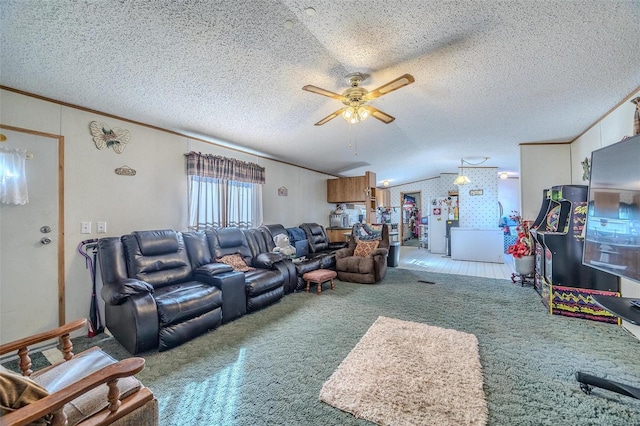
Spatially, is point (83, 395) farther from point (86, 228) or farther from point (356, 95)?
point (356, 95)

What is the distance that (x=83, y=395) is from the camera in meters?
1.13

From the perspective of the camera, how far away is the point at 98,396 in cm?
113

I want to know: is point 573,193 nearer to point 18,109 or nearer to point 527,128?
point 527,128

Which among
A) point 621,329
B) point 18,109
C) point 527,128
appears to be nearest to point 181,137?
point 18,109

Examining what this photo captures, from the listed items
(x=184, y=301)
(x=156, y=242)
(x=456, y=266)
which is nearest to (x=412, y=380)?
(x=184, y=301)

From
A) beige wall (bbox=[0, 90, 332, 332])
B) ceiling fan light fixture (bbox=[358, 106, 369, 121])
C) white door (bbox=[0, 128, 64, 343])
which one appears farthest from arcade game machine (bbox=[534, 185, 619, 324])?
white door (bbox=[0, 128, 64, 343])

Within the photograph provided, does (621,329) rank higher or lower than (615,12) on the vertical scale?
lower

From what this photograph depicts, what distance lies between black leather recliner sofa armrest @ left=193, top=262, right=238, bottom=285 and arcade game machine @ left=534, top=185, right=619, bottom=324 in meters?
4.08

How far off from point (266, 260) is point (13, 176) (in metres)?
2.69

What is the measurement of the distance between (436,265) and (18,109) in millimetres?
7184

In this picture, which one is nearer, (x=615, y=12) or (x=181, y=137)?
(x=615, y=12)

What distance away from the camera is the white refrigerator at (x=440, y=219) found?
25.3 ft

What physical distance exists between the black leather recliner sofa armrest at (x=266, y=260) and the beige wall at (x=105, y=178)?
121cm

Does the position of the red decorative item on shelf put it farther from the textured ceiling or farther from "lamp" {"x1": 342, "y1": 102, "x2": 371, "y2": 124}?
"lamp" {"x1": 342, "y1": 102, "x2": 371, "y2": 124}
